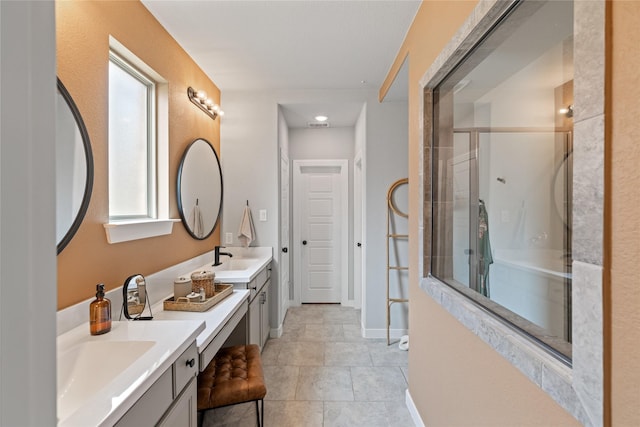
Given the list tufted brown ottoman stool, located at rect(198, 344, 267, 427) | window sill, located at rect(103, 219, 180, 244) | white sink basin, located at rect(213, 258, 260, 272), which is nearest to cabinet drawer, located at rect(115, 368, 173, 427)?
tufted brown ottoman stool, located at rect(198, 344, 267, 427)

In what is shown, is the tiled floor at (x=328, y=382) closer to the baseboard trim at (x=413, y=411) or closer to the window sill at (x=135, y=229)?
the baseboard trim at (x=413, y=411)

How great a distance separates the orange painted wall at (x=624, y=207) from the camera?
1.98ft

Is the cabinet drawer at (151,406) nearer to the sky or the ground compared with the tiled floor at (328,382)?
nearer to the sky

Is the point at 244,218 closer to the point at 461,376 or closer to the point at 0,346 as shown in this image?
the point at 461,376

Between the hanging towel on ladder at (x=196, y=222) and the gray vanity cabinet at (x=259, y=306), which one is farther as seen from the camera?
the hanging towel on ladder at (x=196, y=222)

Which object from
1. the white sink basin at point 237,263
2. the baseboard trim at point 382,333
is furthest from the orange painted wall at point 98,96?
the baseboard trim at point 382,333

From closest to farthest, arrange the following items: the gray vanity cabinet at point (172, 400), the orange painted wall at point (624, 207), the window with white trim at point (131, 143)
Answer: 1. the orange painted wall at point (624, 207)
2. the gray vanity cabinet at point (172, 400)
3. the window with white trim at point (131, 143)

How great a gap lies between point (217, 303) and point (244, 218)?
4.62 ft

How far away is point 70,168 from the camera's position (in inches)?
53.9

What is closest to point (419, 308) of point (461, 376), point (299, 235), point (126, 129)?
point (461, 376)

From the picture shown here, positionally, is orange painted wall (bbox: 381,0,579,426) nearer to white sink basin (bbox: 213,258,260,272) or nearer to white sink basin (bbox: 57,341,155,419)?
white sink basin (bbox: 57,341,155,419)

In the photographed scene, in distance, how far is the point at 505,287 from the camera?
3.94ft

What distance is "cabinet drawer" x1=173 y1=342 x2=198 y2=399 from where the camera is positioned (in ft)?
3.89

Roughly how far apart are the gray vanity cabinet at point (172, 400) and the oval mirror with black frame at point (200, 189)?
139 cm
